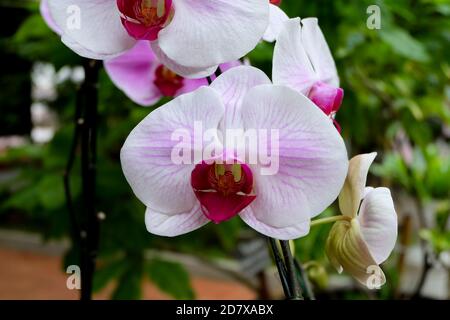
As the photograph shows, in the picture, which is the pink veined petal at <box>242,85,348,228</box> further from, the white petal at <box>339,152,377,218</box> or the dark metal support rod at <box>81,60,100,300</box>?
the dark metal support rod at <box>81,60,100,300</box>

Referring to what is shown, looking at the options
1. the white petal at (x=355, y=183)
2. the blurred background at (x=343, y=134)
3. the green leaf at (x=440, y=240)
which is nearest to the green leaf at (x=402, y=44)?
the blurred background at (x=343, y=134)

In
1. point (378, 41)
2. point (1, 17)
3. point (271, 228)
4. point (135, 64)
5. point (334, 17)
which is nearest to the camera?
point (271, 228)

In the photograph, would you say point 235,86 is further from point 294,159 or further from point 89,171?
point 89,171

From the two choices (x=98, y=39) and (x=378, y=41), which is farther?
(x=378, y=41)

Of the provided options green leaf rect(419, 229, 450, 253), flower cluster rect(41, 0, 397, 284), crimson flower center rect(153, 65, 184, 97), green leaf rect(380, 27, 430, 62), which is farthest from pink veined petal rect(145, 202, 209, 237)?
green leaf rect(419, 229, 450, 253)

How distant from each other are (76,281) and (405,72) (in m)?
0.75

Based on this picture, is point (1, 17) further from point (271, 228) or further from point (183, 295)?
point (271, 228)

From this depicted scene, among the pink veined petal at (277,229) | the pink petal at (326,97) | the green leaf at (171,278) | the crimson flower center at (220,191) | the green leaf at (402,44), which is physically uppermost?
the pink petal at (326,97)

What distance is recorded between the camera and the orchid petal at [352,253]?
9.7 inches

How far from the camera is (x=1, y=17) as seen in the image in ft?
5.76

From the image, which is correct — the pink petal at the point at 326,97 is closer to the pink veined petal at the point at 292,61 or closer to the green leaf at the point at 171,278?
the pink veined petal at the point at 292,61

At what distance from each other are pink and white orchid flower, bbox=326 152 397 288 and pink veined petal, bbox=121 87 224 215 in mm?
71

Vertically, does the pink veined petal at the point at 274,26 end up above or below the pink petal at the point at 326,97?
above
